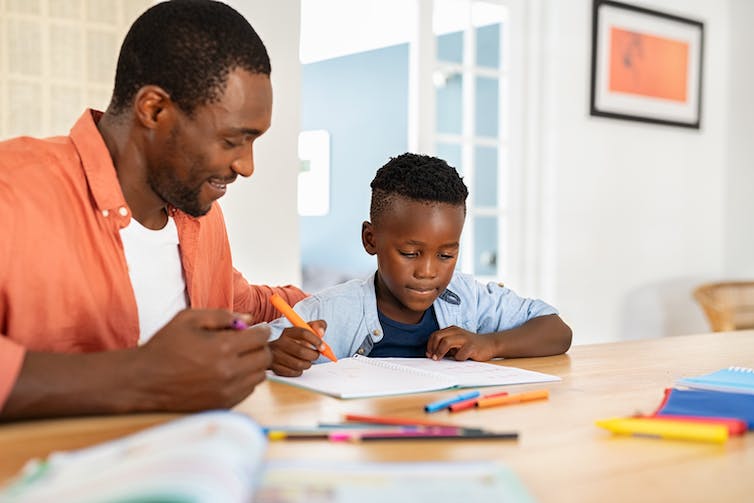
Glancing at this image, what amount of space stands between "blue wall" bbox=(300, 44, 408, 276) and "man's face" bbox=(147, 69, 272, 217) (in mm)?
4694

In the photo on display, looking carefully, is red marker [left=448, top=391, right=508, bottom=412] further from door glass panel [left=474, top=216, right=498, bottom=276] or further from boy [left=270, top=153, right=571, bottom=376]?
door glass panel [left=474, top=216, right=498, bottom=276]

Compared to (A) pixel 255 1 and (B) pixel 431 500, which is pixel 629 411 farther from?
(A) pixel 255 1

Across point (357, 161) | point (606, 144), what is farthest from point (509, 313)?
point (357, 161)

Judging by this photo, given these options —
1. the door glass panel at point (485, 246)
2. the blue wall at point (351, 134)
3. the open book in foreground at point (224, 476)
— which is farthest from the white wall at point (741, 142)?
the open book in foreground at point (224, 476)

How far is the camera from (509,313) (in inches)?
62.7

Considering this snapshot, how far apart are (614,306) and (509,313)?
2577 millimetres

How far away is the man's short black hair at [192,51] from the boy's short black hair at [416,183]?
0.47 metres

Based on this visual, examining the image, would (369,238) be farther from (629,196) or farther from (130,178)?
(629,196)

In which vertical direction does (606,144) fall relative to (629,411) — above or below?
above

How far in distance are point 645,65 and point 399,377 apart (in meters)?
3.33

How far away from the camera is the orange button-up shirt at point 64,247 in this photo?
3.34 ft

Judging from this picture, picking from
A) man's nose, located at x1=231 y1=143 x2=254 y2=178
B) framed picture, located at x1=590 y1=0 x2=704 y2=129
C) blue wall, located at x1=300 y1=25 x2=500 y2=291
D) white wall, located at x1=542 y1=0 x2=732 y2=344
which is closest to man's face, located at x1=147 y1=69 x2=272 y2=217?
man's nose, located at x1=231 y1=143 x2=254 y2=178

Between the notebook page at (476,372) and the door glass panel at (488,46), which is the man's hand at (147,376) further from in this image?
the door glass panel at (488,46)

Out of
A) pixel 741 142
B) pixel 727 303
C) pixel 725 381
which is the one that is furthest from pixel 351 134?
pixel 725 381
